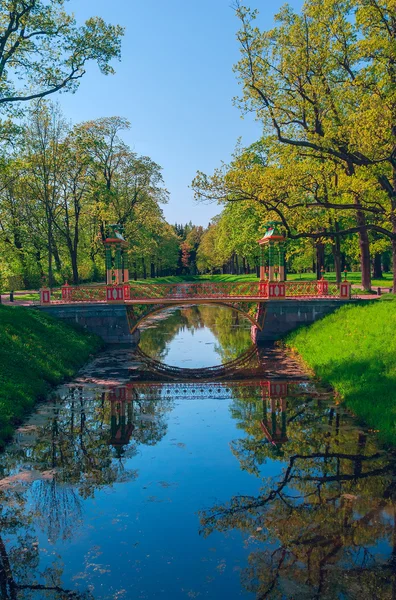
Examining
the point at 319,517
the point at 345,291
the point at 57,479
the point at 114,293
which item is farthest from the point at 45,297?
the point at 319,517

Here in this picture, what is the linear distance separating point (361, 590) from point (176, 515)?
3553 millimetres

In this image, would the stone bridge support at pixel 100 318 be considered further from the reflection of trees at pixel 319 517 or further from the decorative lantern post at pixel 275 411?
the reflection of trees at pixel 319 517

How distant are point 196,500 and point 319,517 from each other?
8.01 ft

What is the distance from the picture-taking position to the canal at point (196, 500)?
6.82 m

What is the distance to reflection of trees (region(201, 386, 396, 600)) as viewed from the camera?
264 inches

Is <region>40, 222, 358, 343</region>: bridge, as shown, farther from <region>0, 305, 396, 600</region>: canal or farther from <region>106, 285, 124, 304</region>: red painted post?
<region>0, 305, 396, 600</region>: canal

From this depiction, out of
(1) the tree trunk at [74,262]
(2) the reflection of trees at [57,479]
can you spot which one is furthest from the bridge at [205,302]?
(2) the reflection of trees at [57,479]

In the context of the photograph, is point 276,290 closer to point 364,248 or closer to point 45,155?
point 364,248

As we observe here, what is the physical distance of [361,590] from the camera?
6.48 metres

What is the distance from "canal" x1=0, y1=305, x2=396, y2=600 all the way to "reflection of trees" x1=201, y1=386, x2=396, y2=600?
29 mm

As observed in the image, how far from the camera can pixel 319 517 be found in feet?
27.8

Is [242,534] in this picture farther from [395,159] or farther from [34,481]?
[395,159]

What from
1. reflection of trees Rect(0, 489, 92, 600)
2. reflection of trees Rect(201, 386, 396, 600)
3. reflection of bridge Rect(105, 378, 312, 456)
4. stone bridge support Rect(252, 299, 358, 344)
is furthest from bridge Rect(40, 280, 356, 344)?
reflection of trees Rect(0, 489, 92, 600)

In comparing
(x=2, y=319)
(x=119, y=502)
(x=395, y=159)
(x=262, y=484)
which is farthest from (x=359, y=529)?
(x=395, y=159)
